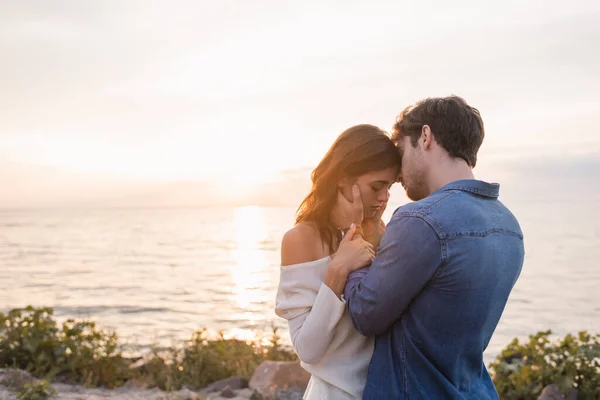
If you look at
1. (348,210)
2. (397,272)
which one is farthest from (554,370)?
(397,272)

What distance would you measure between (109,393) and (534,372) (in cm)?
461

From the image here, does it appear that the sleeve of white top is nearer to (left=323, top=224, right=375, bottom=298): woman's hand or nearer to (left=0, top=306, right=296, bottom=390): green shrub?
(left=323, top=224, right=375, bottom=298): woman's hand

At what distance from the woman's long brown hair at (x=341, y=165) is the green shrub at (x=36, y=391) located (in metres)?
4.63

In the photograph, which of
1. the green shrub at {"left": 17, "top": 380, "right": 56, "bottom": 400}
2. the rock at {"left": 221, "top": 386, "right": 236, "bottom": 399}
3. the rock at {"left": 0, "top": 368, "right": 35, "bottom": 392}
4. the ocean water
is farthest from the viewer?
the ocean water

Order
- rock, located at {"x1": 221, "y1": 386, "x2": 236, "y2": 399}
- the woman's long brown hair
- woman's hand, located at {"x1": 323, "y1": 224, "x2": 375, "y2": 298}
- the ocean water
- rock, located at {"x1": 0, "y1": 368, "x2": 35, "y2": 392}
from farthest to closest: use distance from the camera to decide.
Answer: the ocean water → rock, located at {"x1": 221, "y1": 386, "x2": 236, "y2": 399} → rock, located at {"x1": 0, "y1": 368, "x2": 35, "y2": 392} → the woman's long brown hair → woman's hand, located at {"x1": 323, "y1": 224, "x2": 375, "y2": 298}

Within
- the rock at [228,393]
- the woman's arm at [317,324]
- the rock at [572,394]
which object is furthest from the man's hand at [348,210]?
the rock at [228,393]

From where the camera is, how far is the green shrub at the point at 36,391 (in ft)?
20.8

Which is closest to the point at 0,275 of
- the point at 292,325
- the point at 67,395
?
the point at 67,395

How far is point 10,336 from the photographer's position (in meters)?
7.70

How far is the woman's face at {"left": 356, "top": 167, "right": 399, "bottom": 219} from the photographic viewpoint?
288 cm

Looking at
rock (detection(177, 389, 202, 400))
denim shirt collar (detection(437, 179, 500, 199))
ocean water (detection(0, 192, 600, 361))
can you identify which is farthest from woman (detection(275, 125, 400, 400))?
ocean water (detection(0, 192, 600, 361))

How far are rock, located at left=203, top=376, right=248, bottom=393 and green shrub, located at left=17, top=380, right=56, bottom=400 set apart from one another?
172 cm

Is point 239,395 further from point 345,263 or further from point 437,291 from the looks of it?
point 437,291

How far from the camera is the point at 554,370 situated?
6.06 metres
